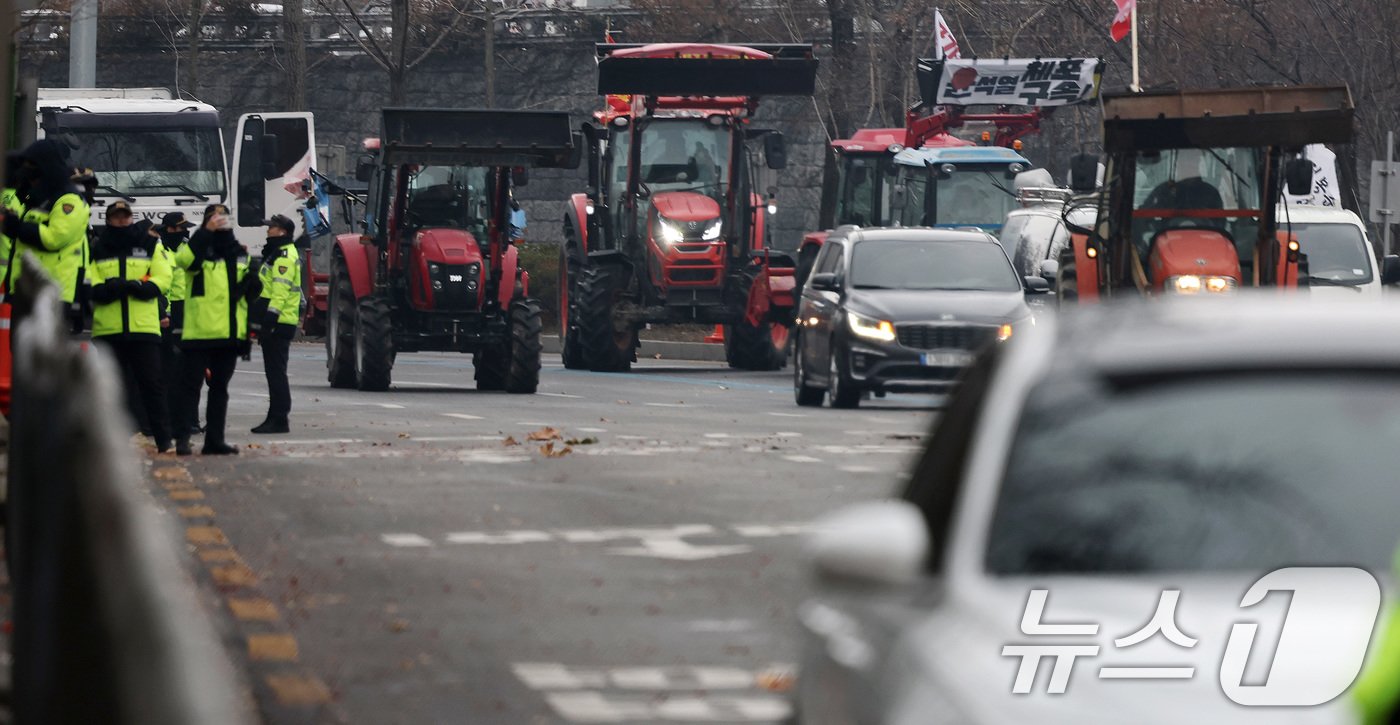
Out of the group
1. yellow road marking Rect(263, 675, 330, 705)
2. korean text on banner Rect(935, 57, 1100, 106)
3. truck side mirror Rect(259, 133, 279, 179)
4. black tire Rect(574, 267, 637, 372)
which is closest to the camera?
yellow road marking Rect(263, 675, 330, 705)

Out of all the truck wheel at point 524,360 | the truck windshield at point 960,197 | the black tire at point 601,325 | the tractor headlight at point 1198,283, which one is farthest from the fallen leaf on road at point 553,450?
the truck windshield at point 960,197

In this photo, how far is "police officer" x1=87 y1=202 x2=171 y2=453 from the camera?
17.5 meters

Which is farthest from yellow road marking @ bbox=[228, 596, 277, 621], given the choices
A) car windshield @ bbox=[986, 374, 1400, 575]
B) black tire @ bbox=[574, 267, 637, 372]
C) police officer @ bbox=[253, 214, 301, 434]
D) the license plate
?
black tire @ bbox=[574, 267, 637, 372]

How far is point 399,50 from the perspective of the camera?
1923 inches

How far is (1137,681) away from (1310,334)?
39.1 inches

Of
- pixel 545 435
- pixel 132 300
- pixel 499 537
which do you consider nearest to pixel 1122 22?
pixel 545 435

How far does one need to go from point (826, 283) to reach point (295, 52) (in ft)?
84.6

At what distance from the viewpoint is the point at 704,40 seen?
49.7 meters

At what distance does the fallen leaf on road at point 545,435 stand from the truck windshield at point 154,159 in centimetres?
1602

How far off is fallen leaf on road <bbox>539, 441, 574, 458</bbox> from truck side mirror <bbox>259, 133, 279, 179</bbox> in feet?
49.8

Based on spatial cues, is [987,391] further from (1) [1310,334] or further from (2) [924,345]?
(2) [924,345]

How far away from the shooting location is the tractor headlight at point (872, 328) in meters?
24.1

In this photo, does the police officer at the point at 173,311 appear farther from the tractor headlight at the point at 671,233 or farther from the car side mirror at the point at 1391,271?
the car side mirror at the point at 1391,271

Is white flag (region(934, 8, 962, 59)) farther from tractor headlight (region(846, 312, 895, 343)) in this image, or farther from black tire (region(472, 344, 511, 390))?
tractor headlight (region(846, 312, 895, 343))
